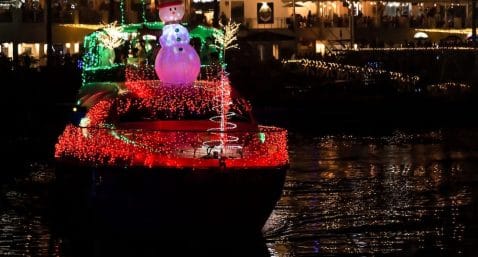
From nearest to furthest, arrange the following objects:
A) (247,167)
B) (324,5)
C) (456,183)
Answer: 1. (247,167)
2. (456,183)
3. (324,5)

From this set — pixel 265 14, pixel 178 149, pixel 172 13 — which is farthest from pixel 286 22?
pixel 178 149

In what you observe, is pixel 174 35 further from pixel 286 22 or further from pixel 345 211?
pixel 286 22

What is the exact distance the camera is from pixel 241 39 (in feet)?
174

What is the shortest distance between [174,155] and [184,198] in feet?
2.06

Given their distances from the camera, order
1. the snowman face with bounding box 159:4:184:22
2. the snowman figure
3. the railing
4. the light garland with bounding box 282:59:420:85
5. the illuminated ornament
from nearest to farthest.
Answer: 1. the railing
2. the snowman figure
3. the snowman face with bounding box 159:4:184:22
4. the light garland with bounding box 282:59:420:85
5. the illuminated ornament

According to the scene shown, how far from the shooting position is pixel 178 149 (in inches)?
510

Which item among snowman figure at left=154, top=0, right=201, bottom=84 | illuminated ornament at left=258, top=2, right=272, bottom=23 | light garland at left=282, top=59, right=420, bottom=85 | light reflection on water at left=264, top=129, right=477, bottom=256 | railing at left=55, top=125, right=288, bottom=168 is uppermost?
illuminated ornament at left=258, top=2, right=272, bottom=23

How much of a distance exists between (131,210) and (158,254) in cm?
58

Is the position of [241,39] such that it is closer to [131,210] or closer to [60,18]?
[60,18]

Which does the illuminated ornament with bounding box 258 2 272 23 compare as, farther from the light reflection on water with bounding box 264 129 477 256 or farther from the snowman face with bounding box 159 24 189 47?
the snowman face with bounding box 159 24 189 47

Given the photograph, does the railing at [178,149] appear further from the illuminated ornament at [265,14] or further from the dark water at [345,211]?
the illuminated ornament at [265,14]

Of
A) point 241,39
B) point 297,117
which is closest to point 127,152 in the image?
point 297,117

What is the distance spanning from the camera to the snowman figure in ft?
48.8

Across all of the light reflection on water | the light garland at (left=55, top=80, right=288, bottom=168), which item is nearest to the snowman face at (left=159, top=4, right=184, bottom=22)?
the light garland at (left=55, top=80, right=288, bottom=168)
